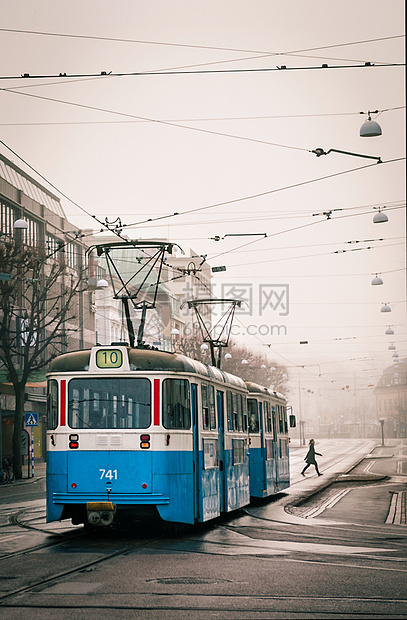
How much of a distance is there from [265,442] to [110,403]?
10.6m

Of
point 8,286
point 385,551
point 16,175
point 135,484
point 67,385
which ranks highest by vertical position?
point 16,175

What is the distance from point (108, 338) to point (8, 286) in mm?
39468

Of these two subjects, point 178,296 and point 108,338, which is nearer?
point 108,338

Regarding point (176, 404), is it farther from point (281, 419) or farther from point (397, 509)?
point (281, 419)

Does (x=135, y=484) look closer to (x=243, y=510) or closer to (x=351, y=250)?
(x=243, y=510)

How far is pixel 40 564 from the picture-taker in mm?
12172

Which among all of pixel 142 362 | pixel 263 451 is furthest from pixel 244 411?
pixel 142 362

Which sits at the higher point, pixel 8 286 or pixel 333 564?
pixel 8 286

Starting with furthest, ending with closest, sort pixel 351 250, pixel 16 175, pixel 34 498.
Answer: pixel 16 175 → pixel 351 250 → pixel 34 498

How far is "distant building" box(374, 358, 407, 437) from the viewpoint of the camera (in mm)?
152375

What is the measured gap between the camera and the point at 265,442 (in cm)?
2561

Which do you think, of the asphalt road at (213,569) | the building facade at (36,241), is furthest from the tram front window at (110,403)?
the building facade at (36,241)

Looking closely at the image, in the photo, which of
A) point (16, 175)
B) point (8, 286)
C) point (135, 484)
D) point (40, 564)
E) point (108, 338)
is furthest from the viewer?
point (108, 338)

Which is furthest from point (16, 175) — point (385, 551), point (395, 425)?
point (395, 425)
